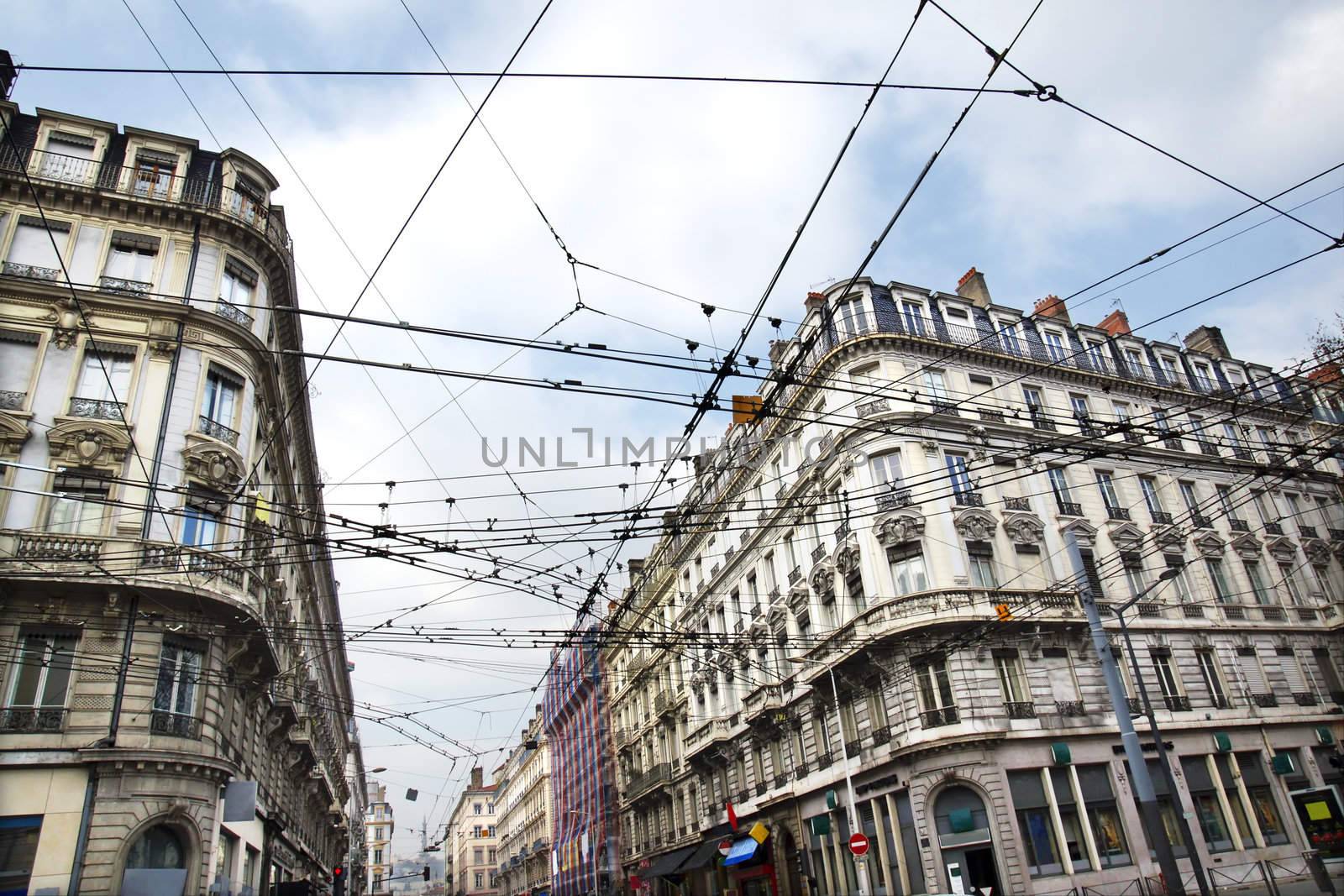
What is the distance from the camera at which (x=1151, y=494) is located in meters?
33.4

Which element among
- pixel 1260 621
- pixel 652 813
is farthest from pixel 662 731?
pixel 1260 621

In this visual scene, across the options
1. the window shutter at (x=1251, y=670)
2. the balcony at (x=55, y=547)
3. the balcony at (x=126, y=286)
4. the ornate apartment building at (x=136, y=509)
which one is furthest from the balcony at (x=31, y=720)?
the window shutter at (x=1251, y=670)

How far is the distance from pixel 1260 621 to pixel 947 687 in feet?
51.2

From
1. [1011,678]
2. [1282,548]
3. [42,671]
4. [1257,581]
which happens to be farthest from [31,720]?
[1282,548]

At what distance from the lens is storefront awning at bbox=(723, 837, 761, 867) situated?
33625mm

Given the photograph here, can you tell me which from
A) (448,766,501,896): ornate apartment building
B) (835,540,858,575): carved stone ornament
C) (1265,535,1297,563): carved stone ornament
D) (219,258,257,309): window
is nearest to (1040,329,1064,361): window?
(1265,535,1297,563): carved stone ornament

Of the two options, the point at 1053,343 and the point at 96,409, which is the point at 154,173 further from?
the point at 1053,343

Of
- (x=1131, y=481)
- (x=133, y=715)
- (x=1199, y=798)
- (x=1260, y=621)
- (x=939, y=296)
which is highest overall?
(x=939, y=296)

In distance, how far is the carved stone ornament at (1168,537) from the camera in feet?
104

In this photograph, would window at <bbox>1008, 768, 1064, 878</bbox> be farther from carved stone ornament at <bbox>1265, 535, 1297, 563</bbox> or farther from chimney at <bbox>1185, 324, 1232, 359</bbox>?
chimney at <bbox>1185, 324, 1232, 359</bbox>

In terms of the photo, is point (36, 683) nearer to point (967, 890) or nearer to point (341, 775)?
point (967, 890)

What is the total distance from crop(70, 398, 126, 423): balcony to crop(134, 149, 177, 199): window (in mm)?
6515

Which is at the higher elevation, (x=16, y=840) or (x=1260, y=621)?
(x=1260, y=621)

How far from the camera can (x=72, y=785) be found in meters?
17.2
